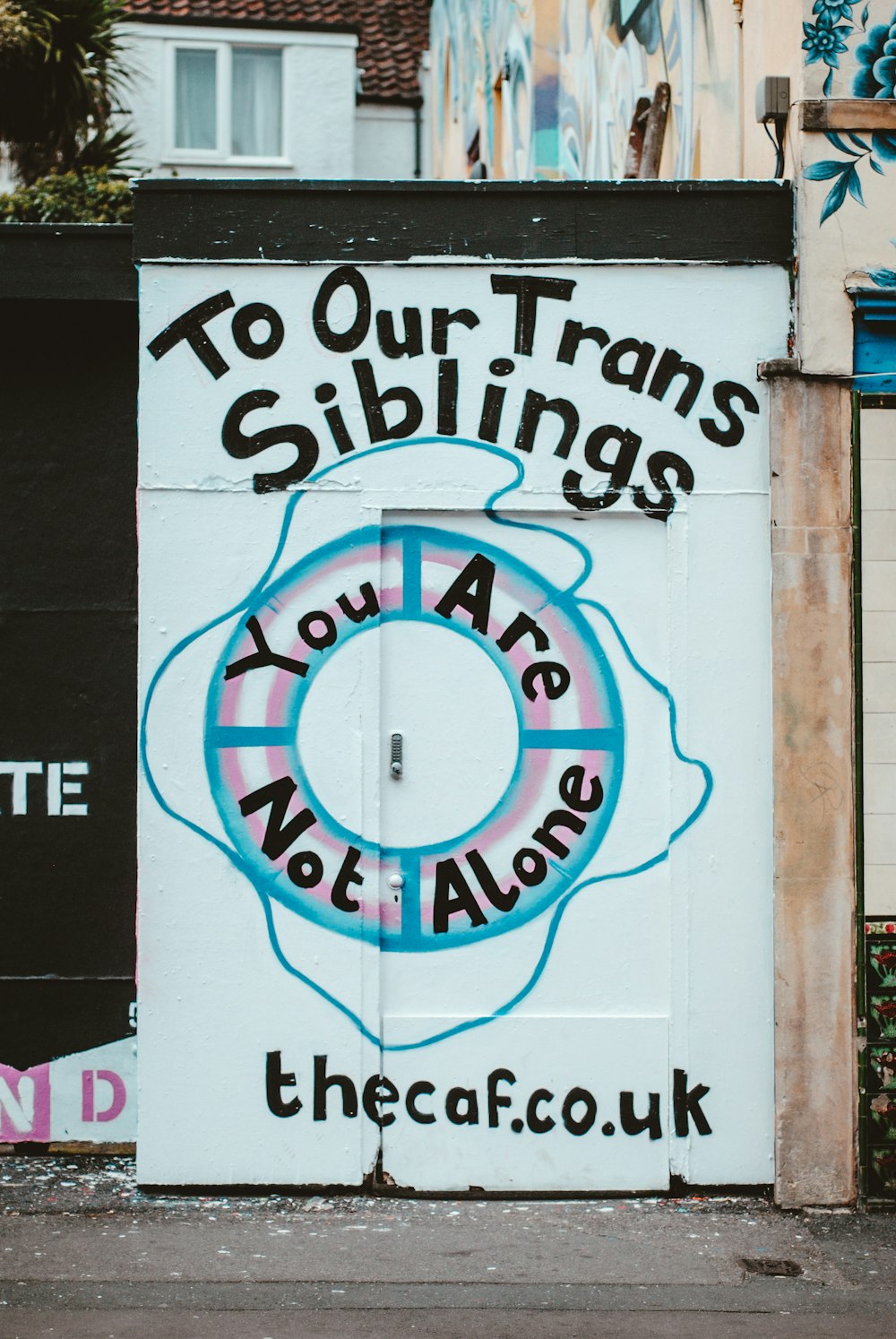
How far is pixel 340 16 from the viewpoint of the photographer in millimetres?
20719

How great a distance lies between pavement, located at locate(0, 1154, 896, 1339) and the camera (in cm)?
405

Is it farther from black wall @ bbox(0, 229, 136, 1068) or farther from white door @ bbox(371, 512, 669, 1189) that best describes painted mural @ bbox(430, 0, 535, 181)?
white door @ bbox(371, 512, 669, 1189)

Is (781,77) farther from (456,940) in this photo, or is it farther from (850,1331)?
(850,1331)

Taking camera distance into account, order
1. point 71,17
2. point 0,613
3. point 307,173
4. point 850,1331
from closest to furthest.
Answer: point 850,1331
point 0,613
point 71,17
point 307,173

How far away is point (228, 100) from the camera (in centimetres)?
1995

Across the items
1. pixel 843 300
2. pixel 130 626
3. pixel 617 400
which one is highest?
pixel 843 300

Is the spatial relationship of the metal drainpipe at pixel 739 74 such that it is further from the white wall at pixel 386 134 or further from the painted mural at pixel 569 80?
the white wall at pixel 386 134

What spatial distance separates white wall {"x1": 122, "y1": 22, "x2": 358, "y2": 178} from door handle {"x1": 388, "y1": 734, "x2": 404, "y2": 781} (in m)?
16.3

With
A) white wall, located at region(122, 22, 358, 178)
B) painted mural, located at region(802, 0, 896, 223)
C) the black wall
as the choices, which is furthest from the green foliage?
painted mural, located at region(802, 0, 896, 223)

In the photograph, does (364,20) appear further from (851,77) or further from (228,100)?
(851,77)

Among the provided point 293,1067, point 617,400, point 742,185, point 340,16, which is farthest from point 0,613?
point 340,16

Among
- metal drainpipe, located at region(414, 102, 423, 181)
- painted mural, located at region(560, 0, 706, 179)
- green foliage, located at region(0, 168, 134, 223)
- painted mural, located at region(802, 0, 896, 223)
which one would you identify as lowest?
painted mural, located at region(802, 0, 896, 223)

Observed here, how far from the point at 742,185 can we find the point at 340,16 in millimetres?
17813

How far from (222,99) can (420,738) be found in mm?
17337
